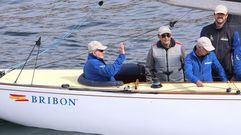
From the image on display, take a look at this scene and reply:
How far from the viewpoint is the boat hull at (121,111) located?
270 inches

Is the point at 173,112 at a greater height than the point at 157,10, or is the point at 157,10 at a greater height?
the point at 157,10

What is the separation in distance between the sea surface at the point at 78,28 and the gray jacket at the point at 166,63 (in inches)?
149

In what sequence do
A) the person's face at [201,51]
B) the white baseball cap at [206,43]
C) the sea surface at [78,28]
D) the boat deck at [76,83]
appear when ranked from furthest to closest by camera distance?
the sea surface at [78,28] → the boat deck at [76,83] → the person's face at [201,51] → the white baseball cap at [206,43]

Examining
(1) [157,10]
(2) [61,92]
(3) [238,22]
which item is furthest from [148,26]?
(2) [61,92]

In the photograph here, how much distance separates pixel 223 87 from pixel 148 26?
7.83 metres

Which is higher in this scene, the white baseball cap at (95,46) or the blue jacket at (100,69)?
the white baseball cap at (95,46)

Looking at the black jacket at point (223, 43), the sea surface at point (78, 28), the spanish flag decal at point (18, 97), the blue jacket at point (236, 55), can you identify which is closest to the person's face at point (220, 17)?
the black jacket at point (223, 43)

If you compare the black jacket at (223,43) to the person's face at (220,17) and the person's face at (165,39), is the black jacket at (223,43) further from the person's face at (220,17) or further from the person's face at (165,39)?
the person's face at (165,39)

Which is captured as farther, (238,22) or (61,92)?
(238,22)

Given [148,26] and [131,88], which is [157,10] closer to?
[148,26]

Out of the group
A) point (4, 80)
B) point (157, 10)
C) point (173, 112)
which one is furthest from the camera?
point (157, 10)

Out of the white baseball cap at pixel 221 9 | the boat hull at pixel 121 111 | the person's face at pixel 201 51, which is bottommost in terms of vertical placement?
the boat hull at pixel 121 111

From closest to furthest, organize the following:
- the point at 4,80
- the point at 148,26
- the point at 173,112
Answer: the point at 173,112, the point at 4,80, the point at 148,26

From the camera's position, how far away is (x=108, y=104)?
23.4ft
